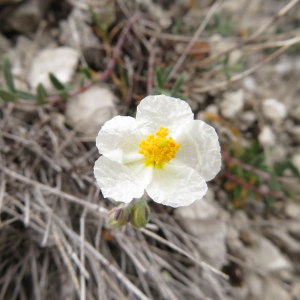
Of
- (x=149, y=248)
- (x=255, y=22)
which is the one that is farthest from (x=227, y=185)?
(x=255, y=22)

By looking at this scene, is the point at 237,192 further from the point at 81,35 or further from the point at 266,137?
the point at 81,35

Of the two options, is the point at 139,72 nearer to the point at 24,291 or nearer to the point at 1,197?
the point at 1,197

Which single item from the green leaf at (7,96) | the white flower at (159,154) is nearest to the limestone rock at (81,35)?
the green leaf at (7,96)

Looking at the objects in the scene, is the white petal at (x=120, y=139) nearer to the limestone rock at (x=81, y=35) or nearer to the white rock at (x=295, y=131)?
the limestone rock at (x=81, y=35)

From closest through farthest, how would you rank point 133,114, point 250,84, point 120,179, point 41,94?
point 120,179 < point 41,94 < point 133,114 < point 250,84

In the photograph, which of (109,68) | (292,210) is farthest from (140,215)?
(292,210)

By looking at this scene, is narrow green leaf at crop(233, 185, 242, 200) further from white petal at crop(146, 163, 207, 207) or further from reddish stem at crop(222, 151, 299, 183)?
white petal at crop(146, 163, 207, 207)

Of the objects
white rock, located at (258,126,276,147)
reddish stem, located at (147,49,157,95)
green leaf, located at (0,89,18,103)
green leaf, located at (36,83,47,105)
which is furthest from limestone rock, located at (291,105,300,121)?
green leaf, located at (0,89,18,103)
